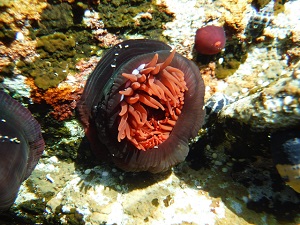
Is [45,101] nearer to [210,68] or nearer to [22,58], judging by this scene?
[22,58]

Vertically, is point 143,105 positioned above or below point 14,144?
above

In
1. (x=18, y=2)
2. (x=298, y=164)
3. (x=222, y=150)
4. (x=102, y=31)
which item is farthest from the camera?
(x=222, y=150)

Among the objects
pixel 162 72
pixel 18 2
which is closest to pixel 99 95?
pixel 162 72

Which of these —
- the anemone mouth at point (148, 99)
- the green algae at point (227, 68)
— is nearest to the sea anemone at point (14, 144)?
the anemone mouth at point (148, 99)

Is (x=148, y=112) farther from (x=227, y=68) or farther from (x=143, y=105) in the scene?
(x=227, y=68)

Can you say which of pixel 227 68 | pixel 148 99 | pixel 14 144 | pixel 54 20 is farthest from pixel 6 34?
pixel 227 68

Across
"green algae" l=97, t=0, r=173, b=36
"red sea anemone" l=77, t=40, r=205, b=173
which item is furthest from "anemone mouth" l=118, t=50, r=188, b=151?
"green algae" l=97, t=0, r=173, b=36
